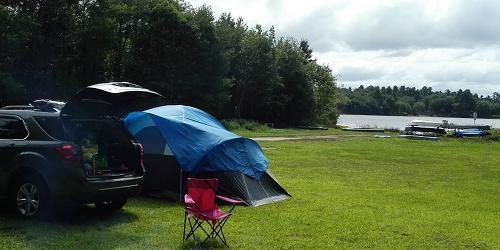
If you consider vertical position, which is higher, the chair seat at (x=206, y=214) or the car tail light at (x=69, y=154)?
the car tail light at (x=69, y=154)

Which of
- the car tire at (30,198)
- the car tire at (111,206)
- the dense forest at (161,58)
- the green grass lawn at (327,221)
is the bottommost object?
the green grass lawn at (327,221)

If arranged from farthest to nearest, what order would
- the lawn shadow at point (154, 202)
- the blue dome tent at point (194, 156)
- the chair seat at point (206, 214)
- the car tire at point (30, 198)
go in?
1. the blue dome tent at point (194, 156)
2. the lawn shadow at point (154, 202)
3. the car tire at point (30, 198)
4. the chair seat at point (206, 214)

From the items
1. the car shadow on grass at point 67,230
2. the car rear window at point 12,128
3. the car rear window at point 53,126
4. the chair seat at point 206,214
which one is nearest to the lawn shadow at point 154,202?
the car shadow on grass at point 67,230

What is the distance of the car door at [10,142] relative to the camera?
25.2 ft

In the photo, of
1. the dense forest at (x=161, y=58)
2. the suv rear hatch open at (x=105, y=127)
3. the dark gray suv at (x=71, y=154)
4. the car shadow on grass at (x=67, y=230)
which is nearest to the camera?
the car shadow on grass at (x=67, y=230)

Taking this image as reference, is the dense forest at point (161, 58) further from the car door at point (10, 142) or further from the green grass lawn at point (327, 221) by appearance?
the car door at point (10, 142)

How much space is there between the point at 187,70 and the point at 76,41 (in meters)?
11.8

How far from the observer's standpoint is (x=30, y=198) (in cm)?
775

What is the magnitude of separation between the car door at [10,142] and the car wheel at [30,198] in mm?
221

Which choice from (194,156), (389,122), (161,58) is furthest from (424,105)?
(194,156)

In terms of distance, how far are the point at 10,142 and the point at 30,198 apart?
3.03ft

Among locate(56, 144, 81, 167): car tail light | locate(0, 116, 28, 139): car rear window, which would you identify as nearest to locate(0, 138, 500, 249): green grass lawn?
locate(56, 144, 81, 167): car tail light

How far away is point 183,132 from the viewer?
10.5 meters

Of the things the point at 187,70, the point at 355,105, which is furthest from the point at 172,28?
the point at 355,105
